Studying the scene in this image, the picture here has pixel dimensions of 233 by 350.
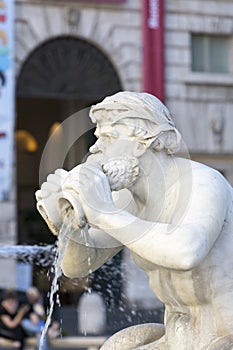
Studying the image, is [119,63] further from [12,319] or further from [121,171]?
[121,171]

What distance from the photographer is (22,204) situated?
25.5 meters

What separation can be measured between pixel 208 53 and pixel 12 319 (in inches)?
519

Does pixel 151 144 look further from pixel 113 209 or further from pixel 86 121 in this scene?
pixel 86 121

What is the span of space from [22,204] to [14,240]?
13.8 feet

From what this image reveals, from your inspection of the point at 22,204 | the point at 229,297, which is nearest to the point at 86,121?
the point at 229,297

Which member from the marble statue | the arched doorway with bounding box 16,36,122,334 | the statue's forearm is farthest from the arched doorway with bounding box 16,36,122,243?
the statue's forearm

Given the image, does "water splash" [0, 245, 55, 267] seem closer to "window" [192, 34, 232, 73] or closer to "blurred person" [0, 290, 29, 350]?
"blurred person" [0, 290, 29, 350]

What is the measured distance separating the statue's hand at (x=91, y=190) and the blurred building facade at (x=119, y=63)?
17271 mm

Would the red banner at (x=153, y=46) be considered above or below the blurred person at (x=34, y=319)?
above

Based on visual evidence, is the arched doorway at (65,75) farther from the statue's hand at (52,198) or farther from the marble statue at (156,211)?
the statue's hand at (52,198)

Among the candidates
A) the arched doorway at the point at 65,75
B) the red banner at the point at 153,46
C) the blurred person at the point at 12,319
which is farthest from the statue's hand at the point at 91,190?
the red banner at the point at 153,46

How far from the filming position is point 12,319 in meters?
11.6

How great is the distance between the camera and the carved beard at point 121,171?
3.59 m

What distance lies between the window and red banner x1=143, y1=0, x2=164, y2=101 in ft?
3.85
